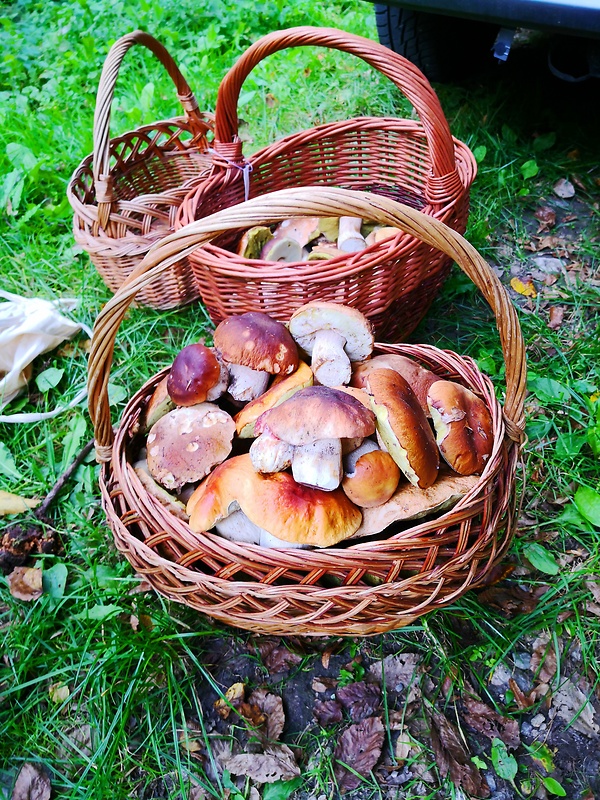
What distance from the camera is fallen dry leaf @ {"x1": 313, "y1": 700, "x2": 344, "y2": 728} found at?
5.41 feet

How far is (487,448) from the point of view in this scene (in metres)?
1.56

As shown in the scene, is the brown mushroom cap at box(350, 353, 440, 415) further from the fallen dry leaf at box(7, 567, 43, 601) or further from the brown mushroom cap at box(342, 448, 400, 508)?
the fallen dry leaf at box(7, 567, 43, 601)

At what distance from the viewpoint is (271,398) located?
162 centimetres

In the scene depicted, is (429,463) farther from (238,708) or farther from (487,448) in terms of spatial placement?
(238,708)

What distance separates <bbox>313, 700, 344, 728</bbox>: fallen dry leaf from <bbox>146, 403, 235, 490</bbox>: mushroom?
0.76 metres

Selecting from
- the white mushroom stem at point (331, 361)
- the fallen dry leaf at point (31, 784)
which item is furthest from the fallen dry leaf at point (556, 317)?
the fallen dry leaf at point (31, 784)

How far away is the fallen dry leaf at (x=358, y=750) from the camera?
1554 mm

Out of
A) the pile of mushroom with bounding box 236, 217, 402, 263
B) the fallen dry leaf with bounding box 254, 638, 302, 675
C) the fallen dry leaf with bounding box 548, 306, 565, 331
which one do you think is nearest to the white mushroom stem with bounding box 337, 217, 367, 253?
the pile of mushroom with bounding box 236, 217, 402, 263

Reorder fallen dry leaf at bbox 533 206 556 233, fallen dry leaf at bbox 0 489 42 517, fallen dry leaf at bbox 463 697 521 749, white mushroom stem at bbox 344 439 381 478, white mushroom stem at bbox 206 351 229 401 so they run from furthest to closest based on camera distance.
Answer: fallen dry leaf at bbox 533 206 556 233 < fallen dry leaf at bbox 0 489 42 517 < white mushroom stem at bbox 206 351 229 401 < fallen dry leaf at bbox 463 697 521 749 < white mushroom stem at bbox 344 439 381 478

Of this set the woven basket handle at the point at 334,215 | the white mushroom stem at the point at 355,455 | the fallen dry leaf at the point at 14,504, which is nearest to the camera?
the woven basket handle at the point at 334,215

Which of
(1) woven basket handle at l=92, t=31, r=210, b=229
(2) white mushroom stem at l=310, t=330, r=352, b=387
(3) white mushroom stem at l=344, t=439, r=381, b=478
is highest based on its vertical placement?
(1) woven basket handle at l=92, t=31, r=210, b=229

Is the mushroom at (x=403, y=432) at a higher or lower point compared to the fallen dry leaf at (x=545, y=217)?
higher

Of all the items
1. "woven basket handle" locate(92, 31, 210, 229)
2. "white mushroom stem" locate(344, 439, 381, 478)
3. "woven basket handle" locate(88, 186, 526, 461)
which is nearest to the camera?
"woven basket handle" locate(88, 186, 526, 461)

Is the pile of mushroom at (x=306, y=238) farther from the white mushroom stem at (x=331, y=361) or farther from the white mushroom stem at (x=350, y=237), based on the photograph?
the white mushroom stem at (x=331, y=361)
